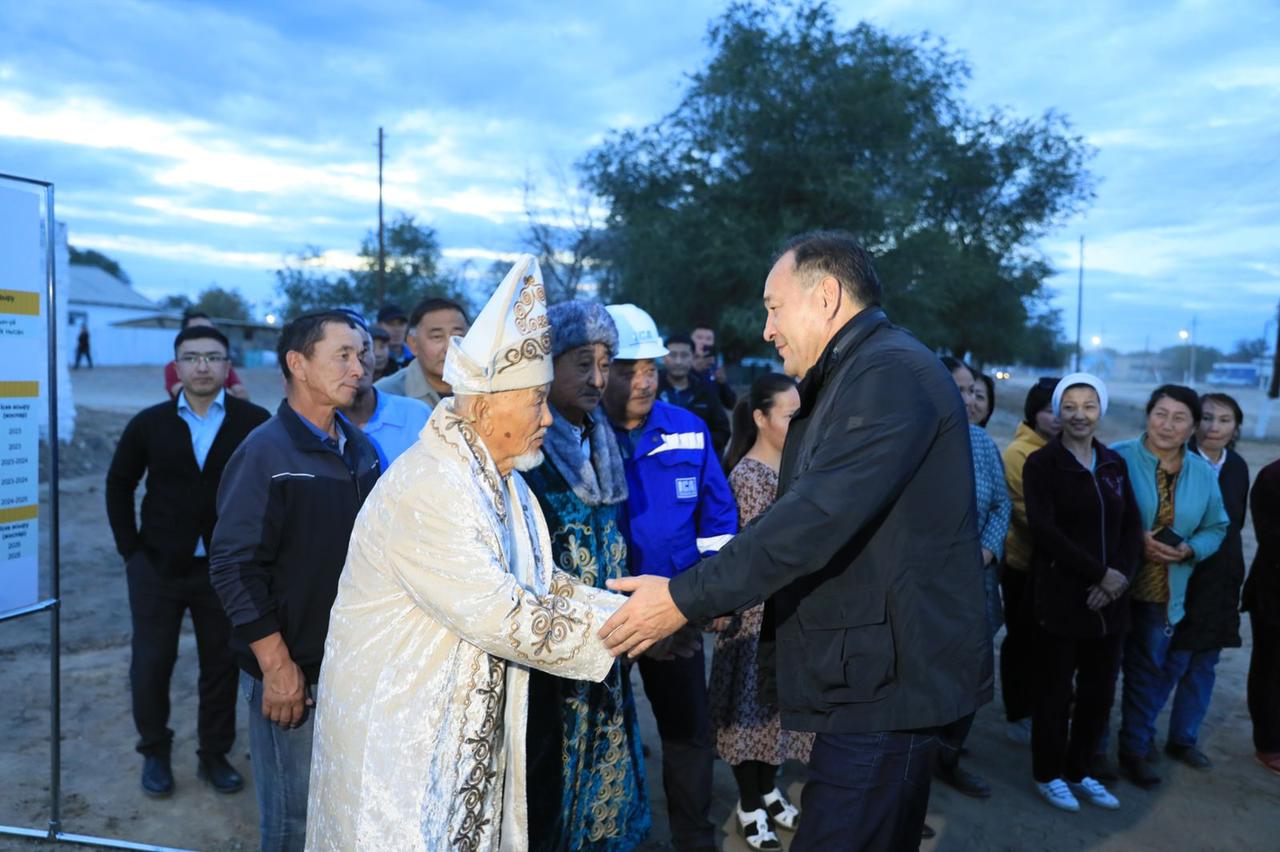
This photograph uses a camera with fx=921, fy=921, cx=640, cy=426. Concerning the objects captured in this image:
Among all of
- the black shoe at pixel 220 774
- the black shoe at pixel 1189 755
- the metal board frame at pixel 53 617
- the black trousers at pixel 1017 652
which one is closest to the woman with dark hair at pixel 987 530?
the black trousers at pixel 1017 652

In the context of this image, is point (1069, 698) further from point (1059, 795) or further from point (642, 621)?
point (642, 621)

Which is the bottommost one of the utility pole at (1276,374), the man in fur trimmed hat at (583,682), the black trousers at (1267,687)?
the black trousers at (1267,687)

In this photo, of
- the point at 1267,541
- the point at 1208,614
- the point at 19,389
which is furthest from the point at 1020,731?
the point at 19,389

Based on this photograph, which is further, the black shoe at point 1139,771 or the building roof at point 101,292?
the building roof at point 101,292

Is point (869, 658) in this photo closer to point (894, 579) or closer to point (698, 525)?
point (894, 579)

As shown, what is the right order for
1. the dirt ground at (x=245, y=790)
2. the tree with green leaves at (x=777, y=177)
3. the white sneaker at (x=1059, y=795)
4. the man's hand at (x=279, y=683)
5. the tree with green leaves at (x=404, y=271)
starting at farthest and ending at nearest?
the tree with green leaves at (x=404, y=271)
the tree with green leaves at (x=777, y=177)
the white sneaker at (x=1059, y=795)
the dirt ground at (x=245, y=790)
the man's hand at (x=279, y=683)

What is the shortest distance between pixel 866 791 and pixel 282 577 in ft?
6.29

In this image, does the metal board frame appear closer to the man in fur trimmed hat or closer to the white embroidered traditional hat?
the man in fur trimmed hat

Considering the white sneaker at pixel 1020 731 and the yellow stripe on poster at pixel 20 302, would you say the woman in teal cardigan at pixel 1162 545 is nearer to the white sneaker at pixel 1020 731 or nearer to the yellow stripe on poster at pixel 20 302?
the white sneaker at pixel 1020 731

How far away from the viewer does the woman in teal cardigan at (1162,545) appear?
193 inches

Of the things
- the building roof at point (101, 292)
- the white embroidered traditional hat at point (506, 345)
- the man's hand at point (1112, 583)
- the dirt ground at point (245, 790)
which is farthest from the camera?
the building roof at point (101, 292)

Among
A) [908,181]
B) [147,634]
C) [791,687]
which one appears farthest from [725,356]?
[791,687]

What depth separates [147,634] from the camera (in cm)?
454

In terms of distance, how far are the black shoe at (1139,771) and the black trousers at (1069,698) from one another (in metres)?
0.39
